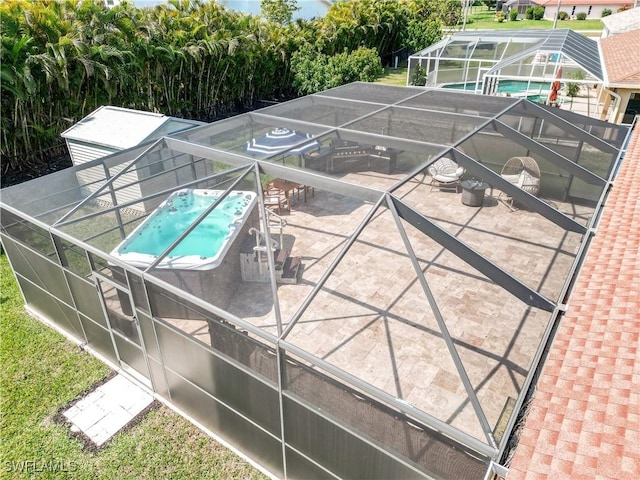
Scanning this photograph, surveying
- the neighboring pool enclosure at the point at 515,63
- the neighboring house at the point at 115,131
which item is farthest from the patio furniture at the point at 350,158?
the neighboring pool enclosure at the point at 515,63

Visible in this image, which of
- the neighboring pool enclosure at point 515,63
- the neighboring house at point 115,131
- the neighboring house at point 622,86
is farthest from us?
the neighboring pool enclosure at point 515,63

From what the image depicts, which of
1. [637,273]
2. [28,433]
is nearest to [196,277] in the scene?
[28,433]

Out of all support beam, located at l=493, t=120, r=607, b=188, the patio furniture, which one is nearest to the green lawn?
support beam, located at l=493, t=120, r=607, b=188

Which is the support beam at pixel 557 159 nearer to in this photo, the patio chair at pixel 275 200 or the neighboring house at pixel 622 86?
the patio chair at pixel 275 200

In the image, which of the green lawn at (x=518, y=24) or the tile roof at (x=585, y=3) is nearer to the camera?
the green lawn at (x=518, y=24)

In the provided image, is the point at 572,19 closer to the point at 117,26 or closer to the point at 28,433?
the point at 117,26

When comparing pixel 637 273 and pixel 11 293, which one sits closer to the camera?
pixel 637 273

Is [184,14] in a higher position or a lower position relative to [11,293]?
higher
